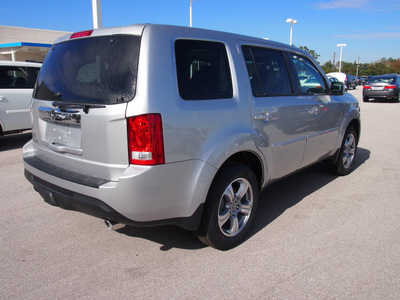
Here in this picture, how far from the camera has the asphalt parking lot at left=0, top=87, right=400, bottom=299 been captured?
2.48 m

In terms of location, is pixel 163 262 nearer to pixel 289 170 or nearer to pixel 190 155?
pixel 190 155

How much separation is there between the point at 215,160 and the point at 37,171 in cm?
160

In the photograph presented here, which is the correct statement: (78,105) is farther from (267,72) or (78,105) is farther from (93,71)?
(267,72)

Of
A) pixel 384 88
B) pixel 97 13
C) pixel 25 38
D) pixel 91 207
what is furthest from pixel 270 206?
pixel 25 38

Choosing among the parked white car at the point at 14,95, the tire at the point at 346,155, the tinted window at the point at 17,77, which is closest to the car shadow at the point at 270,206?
the tire at the point at 346,155

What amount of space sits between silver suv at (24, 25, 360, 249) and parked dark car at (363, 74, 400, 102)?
1884 cm

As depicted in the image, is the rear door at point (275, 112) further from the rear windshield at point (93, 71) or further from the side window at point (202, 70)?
the rear windshield at point (93, 71)

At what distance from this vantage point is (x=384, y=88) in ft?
63.5

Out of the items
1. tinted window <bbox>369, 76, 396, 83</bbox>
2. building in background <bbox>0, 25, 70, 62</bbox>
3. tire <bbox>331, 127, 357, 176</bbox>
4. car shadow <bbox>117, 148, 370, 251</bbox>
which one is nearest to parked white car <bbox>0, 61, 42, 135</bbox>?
car shadow <bbox>117, 148, 370, 251</bbox>

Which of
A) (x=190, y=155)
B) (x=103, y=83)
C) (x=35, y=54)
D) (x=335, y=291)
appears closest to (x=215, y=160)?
(x=190, y=155)

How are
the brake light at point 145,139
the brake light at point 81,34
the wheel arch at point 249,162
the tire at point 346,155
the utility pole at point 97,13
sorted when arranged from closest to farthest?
1. the brake light at point 145,139
2. the brake light at point 81,34
3. the wheel arch at point 249,162
4. the tire at point 346,155
5. the utility pole at point 97,13

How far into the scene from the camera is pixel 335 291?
247 centimetres

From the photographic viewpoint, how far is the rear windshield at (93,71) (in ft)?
7.97

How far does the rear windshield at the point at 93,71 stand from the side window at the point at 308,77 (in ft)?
7.72
